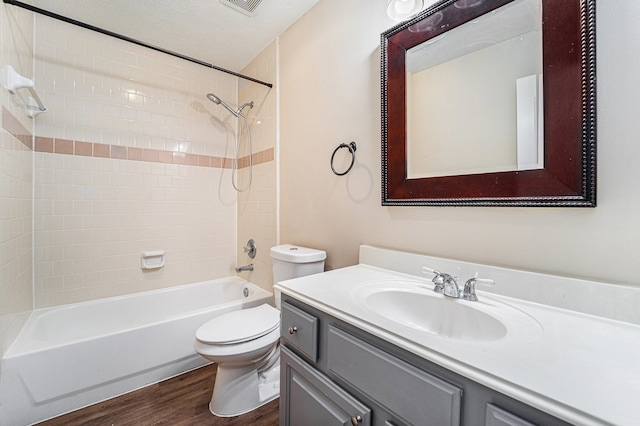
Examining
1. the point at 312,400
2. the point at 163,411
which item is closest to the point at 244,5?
the point at 312,400

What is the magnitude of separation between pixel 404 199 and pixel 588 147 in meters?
0.61

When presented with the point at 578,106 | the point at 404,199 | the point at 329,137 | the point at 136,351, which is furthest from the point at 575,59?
the point at 136,351

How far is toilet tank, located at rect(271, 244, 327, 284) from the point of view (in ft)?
5.07

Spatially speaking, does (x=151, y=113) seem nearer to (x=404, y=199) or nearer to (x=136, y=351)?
(x=136, y=351)

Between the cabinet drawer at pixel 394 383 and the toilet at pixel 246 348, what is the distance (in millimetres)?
743

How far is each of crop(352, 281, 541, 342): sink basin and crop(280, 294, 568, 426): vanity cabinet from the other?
0.36ft

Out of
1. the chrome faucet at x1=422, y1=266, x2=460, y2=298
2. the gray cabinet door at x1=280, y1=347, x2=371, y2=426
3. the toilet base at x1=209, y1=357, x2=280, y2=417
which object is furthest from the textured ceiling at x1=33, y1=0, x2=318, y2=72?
the toilet base at x1=209, y1=357, x2=280, y2=417

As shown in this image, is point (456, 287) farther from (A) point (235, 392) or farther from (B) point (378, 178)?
(A) point (235, 392)

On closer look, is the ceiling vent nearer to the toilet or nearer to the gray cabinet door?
the toilet

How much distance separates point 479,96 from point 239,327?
1.61 meters

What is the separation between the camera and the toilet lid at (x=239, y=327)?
4.63 ft

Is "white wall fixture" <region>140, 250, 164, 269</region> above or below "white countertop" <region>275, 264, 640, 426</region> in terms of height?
below

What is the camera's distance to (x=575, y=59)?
791 millimetres

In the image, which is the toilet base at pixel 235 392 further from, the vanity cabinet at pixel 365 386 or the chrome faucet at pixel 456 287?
the chrome faucet at pixel 456 287
